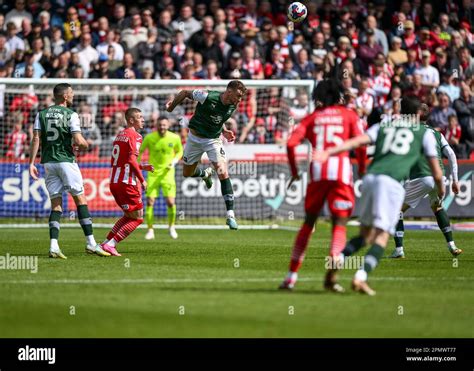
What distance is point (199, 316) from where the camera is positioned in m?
9.72

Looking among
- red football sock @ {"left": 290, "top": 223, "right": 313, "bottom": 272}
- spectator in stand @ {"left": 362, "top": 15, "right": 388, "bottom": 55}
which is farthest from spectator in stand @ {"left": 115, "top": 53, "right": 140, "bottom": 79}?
red football sock @ {"left": 290, "top": 223, "right": 313, "bottom": 272}

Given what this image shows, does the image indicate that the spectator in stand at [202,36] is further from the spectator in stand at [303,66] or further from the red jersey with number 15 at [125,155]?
the red jersey with number 15 at [125,155]

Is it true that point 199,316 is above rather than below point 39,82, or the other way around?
below

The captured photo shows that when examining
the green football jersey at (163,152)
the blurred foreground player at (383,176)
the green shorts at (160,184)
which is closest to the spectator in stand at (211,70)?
the green football jersey at (163,152)

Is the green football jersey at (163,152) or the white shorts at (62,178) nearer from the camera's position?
A: the white shorts at (62,178)

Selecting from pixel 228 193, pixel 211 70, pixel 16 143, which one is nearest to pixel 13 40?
pixel 16 143

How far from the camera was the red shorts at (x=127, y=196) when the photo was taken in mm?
16281

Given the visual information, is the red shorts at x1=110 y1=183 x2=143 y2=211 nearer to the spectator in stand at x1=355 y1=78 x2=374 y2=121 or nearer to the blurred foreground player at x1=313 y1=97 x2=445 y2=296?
the blurred foreground player at x1=313 y1=97 x2=445 y2=296

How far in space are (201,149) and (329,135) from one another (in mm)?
6488

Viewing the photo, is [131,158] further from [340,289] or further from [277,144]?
[277,144]

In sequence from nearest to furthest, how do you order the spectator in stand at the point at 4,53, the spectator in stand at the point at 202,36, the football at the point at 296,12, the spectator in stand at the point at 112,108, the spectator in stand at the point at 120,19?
the football at the point at 296,12 → the spectator in stand at the point at 112,108 → the spectator in stand at the point at 4,53 → the spectator in stand at the point at 202,36 → the spectator in stand at the point at 120,19

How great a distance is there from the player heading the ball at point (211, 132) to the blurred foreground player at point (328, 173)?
542 centimetres

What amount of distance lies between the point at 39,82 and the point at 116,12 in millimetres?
7187

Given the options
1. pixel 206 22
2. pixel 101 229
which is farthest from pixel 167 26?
pixel 101 229
